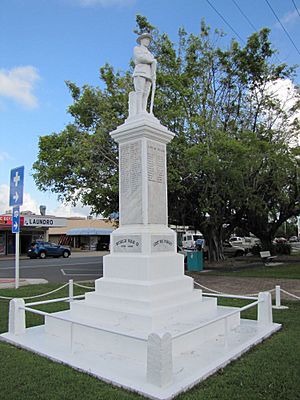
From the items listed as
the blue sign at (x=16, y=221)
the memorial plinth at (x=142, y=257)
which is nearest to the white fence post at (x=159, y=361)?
the memorial plinth at (x=142, y=257)

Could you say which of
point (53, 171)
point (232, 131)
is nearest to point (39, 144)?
point (53, 171)

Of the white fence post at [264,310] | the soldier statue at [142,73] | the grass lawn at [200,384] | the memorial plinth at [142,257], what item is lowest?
the grass lawn at [200,384]

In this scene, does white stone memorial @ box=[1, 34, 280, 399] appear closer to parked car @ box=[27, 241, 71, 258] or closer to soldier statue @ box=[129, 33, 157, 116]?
soldier statue @ box=[129, 33, 157, 116]

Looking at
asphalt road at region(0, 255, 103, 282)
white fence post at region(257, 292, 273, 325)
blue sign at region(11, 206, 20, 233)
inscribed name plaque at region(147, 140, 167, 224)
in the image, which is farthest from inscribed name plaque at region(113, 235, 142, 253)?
asphalt road at region(0, 255, 103, 282)

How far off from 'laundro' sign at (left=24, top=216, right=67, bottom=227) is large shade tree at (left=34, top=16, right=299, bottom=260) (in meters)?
21.2

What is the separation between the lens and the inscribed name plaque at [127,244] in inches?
286

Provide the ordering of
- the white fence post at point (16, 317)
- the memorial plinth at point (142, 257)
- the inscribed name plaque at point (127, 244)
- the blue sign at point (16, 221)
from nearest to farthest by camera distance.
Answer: the memorial plinth at point (142, 257), the white fence post at point (16, 317), the inscribed name plaque at point (127, 244), the blue sign at point (16, 221)

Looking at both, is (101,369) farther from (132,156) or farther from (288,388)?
(132,156)

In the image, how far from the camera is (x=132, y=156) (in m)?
7.75

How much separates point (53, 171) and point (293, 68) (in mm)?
15593

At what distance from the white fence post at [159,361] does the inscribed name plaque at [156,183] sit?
10.3ft

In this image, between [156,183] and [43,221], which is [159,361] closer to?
[156,183]

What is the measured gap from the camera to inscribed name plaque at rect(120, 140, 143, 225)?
24.8ft

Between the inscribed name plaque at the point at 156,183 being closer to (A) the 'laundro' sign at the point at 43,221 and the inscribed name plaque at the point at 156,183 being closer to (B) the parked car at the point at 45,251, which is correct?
(B) the parked car at the point at 45,251
